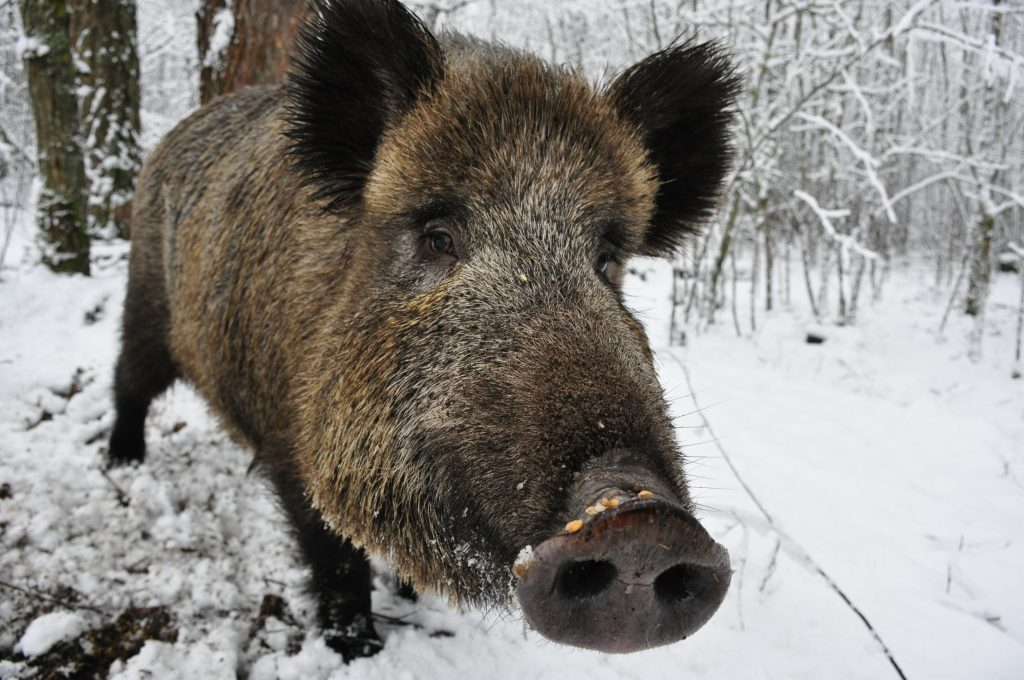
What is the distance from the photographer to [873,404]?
19.3 feet

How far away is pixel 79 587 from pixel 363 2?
8.34 feet

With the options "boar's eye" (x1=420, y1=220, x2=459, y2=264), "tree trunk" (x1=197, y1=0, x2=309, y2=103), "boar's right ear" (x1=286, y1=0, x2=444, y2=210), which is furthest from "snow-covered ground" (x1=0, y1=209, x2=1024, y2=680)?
"tree trunk" (x1=197, y1=0, x2=309, y2=103)

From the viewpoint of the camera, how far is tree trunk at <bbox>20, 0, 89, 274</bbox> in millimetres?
5281

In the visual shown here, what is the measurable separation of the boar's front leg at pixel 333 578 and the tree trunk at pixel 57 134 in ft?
15.9

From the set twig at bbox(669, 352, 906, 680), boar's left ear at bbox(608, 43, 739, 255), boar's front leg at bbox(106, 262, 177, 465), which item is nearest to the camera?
twig at bbox(669, 352, 906, 680)

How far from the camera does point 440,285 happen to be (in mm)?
1802

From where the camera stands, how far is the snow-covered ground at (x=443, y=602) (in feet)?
7.64

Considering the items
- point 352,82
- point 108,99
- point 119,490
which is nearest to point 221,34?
point 108,99

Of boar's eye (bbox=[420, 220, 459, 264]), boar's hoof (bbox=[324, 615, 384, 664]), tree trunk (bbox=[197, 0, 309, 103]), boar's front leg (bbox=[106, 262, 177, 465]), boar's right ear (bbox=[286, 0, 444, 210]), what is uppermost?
tree trunk (bbox=[197, 0, 309, 103])

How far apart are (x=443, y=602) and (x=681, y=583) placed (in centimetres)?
170

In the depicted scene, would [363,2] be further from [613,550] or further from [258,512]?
[258,512]

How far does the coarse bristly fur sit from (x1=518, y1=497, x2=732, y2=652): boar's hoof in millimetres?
98

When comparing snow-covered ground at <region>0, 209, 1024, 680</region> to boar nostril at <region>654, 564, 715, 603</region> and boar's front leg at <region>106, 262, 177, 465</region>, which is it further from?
boar nostril at <region>654, 564, 715, 603</region>

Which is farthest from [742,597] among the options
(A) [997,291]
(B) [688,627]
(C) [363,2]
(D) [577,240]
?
(A) [997,291]
